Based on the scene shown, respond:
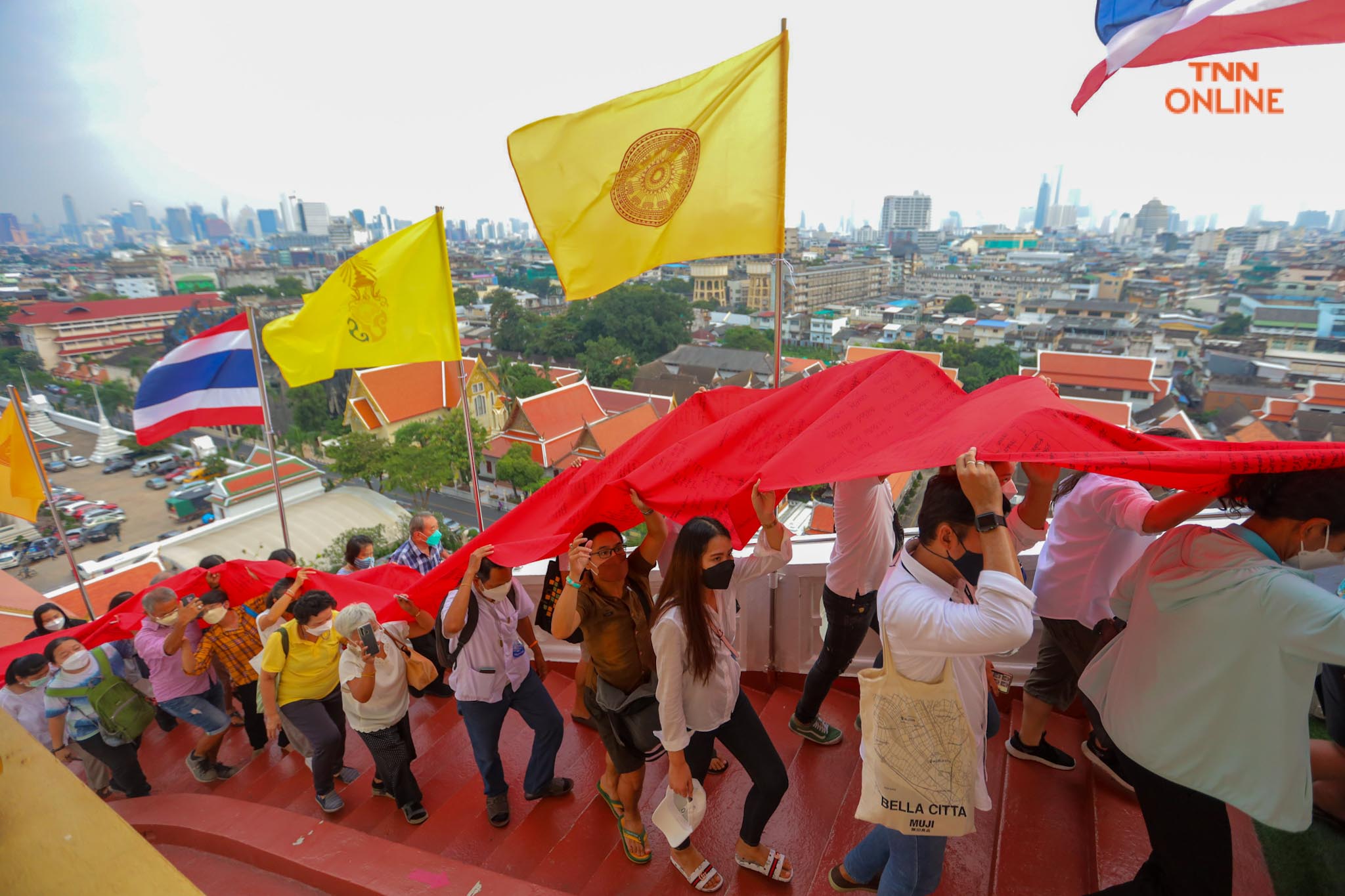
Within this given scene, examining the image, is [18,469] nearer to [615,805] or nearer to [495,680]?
[495,680]

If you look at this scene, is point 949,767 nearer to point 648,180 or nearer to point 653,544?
point 653,544

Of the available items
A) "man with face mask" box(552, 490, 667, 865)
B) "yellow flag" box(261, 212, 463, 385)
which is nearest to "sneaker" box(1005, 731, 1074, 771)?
"man with face mask" box(552, 490, 667, 865)

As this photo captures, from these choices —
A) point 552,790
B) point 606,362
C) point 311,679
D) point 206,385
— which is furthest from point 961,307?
point 311,679

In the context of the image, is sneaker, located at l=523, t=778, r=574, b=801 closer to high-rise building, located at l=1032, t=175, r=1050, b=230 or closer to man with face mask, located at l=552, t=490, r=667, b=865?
man with face mask, located at l=552, t=490, r=667, b=865

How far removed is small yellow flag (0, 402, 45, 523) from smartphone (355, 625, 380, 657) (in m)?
4.71

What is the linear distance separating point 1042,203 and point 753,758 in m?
207

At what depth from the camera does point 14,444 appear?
5.72 meters

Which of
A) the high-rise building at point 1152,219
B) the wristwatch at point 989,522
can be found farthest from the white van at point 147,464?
the high-rise building at point 1152,219

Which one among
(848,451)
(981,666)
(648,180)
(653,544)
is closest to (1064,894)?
(981,666)

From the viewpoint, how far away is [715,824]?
2.72 metres

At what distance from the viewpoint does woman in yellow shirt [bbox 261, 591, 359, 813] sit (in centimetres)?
318

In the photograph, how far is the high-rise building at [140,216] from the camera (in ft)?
590

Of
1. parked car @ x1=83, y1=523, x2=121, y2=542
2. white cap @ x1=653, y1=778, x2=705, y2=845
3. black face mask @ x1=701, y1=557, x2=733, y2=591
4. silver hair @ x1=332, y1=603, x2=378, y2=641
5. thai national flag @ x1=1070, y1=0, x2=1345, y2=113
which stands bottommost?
parked car @ x1=83, y1=523, x2=121, y2=542

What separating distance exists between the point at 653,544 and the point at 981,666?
4.01ft
